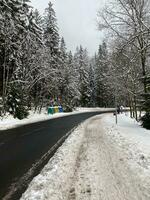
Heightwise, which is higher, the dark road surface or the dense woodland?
the dense woodland

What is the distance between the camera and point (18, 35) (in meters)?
31.8

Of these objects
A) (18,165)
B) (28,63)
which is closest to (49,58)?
(28,63)

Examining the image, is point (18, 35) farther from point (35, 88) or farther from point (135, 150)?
point (135, 150)

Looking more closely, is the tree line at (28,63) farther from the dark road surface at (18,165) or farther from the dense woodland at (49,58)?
the dark road surface at (18,165)

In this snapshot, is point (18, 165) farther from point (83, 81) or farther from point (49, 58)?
point (83, 81)

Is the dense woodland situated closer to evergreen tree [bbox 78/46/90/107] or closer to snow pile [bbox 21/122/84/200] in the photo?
snow pile [bbox 21/122/84/200]

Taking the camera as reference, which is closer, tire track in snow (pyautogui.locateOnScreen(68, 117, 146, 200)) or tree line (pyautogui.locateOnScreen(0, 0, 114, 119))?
tire track in snow (pyautogui.locateOnScreen(68, 117, 146, 200))

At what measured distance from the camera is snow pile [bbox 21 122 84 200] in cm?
532

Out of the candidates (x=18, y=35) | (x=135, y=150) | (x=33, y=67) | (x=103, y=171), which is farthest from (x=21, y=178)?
(x=33, y=67)

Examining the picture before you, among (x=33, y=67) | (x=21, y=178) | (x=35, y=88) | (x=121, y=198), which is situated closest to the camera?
(x=121, y=198)

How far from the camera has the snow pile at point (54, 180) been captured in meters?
5.32

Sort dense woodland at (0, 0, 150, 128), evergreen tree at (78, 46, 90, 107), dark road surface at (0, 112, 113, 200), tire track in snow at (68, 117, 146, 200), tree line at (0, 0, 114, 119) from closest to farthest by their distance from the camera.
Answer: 1. tire track in snow at (68, 117, 146, 200)
2. dark road surface at (0, 112, 113, 200)
3. dense woodland at (0, 0, 150, 128)
4. tree line at (0, 0, 114, 119)
5. evergreen tree at (78, 46, 90, 107)

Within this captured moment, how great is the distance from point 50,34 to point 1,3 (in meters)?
Result: 22.1

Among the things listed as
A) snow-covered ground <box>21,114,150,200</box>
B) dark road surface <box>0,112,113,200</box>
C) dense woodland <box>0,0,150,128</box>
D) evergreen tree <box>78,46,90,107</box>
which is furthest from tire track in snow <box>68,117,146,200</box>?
evergreen tree <box>78,46,90,107</box>
